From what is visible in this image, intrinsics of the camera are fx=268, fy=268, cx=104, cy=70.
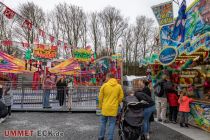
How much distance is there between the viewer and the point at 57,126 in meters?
8.48

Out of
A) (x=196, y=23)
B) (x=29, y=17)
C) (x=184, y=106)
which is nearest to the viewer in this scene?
(x=184, y=106)

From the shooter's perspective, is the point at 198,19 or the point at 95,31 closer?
the point at 198,19

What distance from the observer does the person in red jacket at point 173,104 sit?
9055 mm

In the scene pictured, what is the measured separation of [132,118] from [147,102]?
25.2 inches

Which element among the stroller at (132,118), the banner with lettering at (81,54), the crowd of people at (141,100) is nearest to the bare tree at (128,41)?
the banner with lettering at (81,54)

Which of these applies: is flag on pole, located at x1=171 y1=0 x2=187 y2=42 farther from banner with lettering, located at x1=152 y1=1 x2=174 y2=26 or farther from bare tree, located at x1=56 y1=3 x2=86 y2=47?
bare tree, located at x1=56 y1=3 x2=86 y2=47

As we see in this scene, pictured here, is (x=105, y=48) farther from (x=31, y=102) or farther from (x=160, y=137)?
(x=160, y=137)

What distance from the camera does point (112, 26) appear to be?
45625mm

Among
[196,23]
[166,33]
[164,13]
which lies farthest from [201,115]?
[164,13]

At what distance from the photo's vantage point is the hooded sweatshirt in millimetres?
6023

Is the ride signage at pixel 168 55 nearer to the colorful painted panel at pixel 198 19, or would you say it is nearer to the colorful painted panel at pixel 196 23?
the colorful painted panel at pixel 196 23

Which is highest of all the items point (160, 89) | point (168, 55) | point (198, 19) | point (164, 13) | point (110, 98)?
point (164, 13)

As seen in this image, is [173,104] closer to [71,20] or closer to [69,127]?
[69,127]

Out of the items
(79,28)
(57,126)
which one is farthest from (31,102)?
(79,28)
